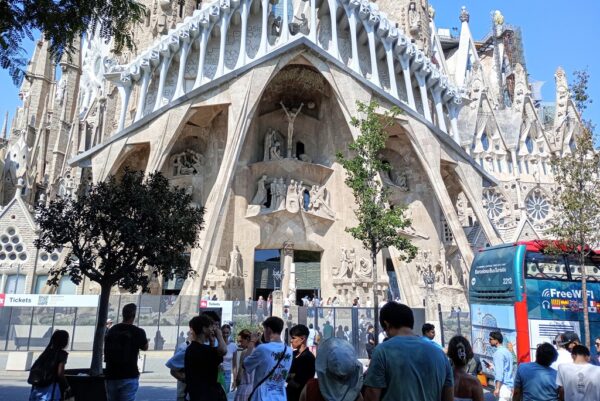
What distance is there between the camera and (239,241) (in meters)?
25.0

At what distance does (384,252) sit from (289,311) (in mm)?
10753

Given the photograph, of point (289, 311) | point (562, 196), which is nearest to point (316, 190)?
point (289, 311)

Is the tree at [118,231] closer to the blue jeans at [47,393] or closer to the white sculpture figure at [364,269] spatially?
the blue jeans at [47,393]

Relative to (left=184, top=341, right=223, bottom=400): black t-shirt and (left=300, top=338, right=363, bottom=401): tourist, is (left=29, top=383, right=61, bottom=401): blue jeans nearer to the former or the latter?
(left=184, top=341, right=223, bottom=400): black t-shirt

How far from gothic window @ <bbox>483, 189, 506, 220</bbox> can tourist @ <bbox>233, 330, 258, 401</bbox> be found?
120 ft

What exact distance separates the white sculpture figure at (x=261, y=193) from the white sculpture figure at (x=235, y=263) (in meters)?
2.78

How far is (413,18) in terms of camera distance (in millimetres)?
29547

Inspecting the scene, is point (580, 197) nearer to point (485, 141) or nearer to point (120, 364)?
point (120, 364)

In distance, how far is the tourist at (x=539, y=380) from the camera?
14.1 feet

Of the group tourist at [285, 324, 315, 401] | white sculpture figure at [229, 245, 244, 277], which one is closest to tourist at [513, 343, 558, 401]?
tourist at [285, 324, 315, 401]

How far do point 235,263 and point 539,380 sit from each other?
2062 centimetres

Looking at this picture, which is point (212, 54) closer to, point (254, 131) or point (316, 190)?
point (254, 131)

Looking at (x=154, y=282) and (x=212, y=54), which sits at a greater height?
(x=212, y=54)

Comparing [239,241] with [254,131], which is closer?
Result: [239,241]
